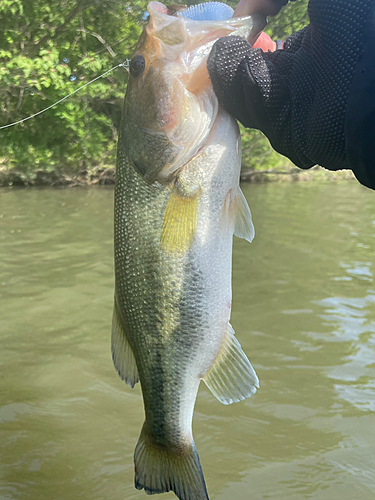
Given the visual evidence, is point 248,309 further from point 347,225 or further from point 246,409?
point 347,225

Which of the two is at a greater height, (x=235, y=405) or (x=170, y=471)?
(x=170, y=471)

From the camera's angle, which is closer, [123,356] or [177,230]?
[177,230]

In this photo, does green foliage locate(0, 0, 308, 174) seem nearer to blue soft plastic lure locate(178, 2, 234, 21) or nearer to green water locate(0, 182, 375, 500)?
green water locate(0, 182, 375, 500)

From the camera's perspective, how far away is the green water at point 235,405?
2.69 m

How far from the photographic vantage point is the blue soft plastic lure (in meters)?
1.63

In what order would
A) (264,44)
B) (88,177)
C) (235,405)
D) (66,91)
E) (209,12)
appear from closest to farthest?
(209,12)
(264,44)
(235,405)
(66,91)
(88,177)

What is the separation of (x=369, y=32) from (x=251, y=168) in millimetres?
18448

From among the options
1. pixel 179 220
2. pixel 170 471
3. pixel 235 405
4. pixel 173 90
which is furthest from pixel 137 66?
pixel 235 405

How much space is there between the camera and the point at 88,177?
1664cm

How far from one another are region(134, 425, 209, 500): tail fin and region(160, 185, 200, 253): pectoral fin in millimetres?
829

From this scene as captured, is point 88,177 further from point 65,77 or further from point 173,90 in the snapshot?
point 173,90

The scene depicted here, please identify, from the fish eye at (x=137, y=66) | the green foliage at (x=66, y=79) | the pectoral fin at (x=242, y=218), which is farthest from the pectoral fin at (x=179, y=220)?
the green foliage at (x=66, y=79)

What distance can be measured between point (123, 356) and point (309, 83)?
1.24 m

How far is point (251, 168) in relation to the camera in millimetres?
19359
